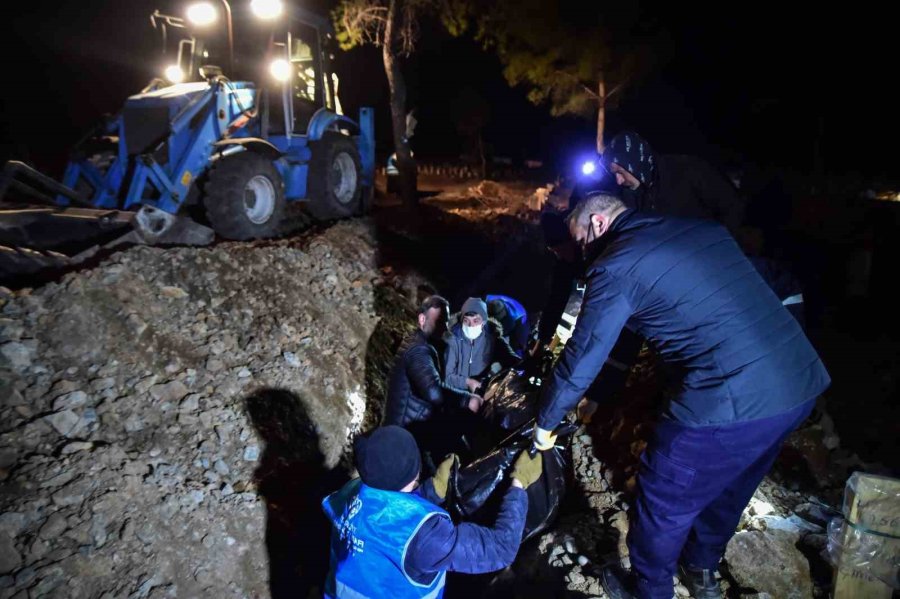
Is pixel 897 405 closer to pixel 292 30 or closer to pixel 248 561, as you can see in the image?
pixel 248 561

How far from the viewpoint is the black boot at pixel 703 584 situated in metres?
2.48

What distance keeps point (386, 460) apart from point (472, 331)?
2393 mm

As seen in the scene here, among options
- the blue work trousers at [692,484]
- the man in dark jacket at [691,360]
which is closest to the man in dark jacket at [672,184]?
the man in dark jacket at [691,360]

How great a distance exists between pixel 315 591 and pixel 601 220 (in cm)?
287

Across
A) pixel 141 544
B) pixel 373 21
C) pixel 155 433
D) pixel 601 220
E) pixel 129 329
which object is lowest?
pixel 141 544

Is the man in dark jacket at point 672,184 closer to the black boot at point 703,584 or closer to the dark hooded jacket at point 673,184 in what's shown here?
the dark hooded jacket at point 673,184

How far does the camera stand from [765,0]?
1505 centimetres

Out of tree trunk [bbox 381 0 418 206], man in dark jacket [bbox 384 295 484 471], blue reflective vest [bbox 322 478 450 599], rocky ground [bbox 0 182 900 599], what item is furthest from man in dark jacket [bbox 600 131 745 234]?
tree trunk [bbox 381 0 418 206]

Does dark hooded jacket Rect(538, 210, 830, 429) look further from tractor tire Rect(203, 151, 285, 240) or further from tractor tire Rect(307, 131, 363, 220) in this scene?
tractor tire Rect(307, 131, 363, 220)

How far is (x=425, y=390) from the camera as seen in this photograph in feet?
12.7

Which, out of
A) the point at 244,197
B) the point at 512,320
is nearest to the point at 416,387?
the point at 512,320

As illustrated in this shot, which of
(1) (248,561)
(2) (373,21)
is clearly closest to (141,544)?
(1) (248,561)

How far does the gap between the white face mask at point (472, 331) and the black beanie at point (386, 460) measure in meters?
2.27

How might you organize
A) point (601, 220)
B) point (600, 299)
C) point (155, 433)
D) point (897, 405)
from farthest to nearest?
point (897, 405) < point (155, 433) < point (601, 220) < point (600, 299)
